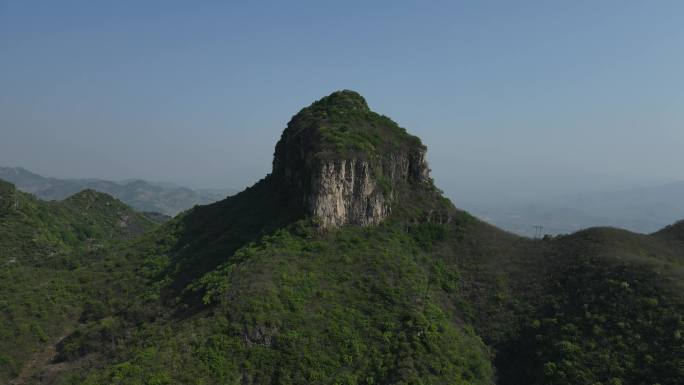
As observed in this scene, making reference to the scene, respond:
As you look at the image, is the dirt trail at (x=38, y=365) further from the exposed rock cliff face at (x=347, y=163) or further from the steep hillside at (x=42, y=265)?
the exposed rock cliff face at (x=347, y=163)

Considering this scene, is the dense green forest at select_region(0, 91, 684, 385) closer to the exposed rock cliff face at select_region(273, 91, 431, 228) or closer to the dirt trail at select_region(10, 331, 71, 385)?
the dirt trail at select_region(10, 331, 71, 385)

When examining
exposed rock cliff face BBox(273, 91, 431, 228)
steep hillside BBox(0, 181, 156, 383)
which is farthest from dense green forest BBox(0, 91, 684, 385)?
exposed rock cliff face BBox(273, 91, 431, 228)

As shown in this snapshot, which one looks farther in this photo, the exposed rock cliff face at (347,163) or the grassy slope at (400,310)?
the exposed rock cliff face at (347,163)

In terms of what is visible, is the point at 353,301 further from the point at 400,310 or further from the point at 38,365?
the point at 38,365

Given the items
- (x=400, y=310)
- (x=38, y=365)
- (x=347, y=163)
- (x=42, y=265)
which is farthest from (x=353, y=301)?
(x=42, y=265)

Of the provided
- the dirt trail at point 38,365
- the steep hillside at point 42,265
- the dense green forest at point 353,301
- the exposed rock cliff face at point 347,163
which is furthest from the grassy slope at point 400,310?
the steep hillside at point 42,265

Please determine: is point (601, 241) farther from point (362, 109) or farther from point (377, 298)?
point (362, 109)
